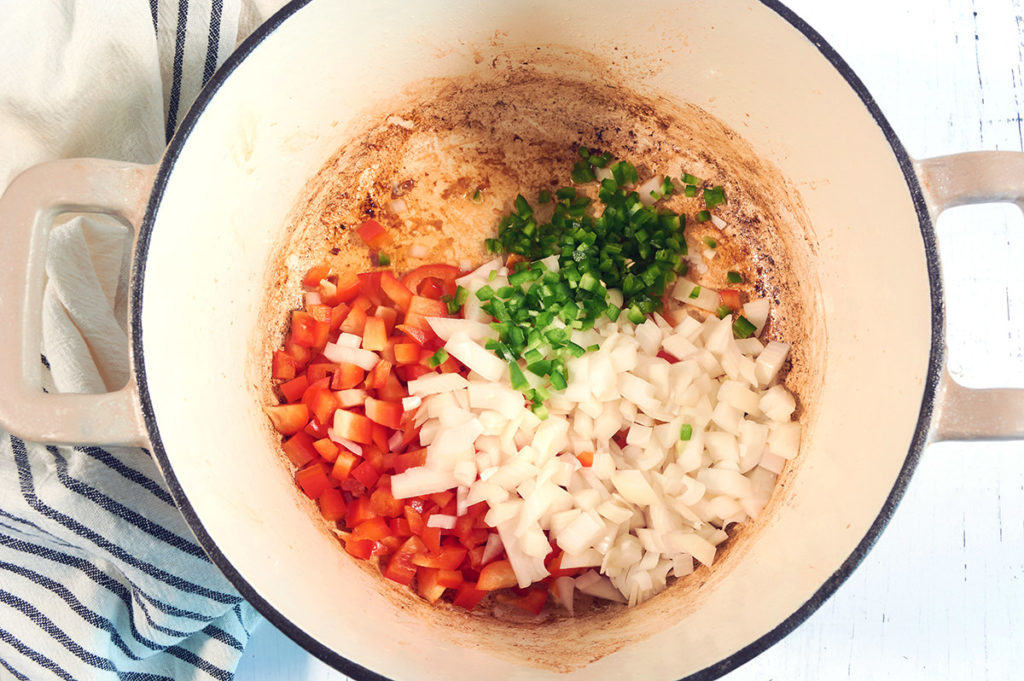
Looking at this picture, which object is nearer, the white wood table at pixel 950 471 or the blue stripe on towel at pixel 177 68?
the blue stripe on towel at pixel 177 68

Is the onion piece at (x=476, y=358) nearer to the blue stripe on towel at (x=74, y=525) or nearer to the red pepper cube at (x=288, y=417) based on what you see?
the red pepper cube at (x=288, y=417)

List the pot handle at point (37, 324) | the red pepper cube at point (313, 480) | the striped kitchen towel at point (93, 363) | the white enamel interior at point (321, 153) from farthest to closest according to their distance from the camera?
the red pepper cube at point (313, 480) < the striped kitchen towel at point (93, 363) < the white enamel interior at point (321, 153) < the pot handle at point (37, 324)

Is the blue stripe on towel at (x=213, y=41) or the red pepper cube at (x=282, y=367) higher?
the blue stripe on towel at (x=213, y=41)

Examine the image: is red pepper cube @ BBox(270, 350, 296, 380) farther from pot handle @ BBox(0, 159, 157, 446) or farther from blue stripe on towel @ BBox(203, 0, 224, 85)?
blue stripe on towel @ BBox(203, 0, 224, 85)

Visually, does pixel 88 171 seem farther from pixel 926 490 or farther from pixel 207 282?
pixel 926 490

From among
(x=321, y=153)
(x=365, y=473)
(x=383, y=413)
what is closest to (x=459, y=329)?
(x=383, y=413)

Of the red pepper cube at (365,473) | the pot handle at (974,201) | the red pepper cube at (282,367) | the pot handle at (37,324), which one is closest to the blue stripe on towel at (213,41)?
the pot handle at (37,324)

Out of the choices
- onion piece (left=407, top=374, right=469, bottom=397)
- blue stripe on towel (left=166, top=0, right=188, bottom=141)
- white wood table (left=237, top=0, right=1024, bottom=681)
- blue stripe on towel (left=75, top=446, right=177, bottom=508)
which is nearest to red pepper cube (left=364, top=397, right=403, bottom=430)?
onion piece (left=407, top=374, right=469, bottom=397)

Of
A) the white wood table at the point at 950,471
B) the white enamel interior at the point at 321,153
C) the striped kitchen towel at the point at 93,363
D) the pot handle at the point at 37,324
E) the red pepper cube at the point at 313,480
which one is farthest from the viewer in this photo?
the white wood table at the point at 950,471
